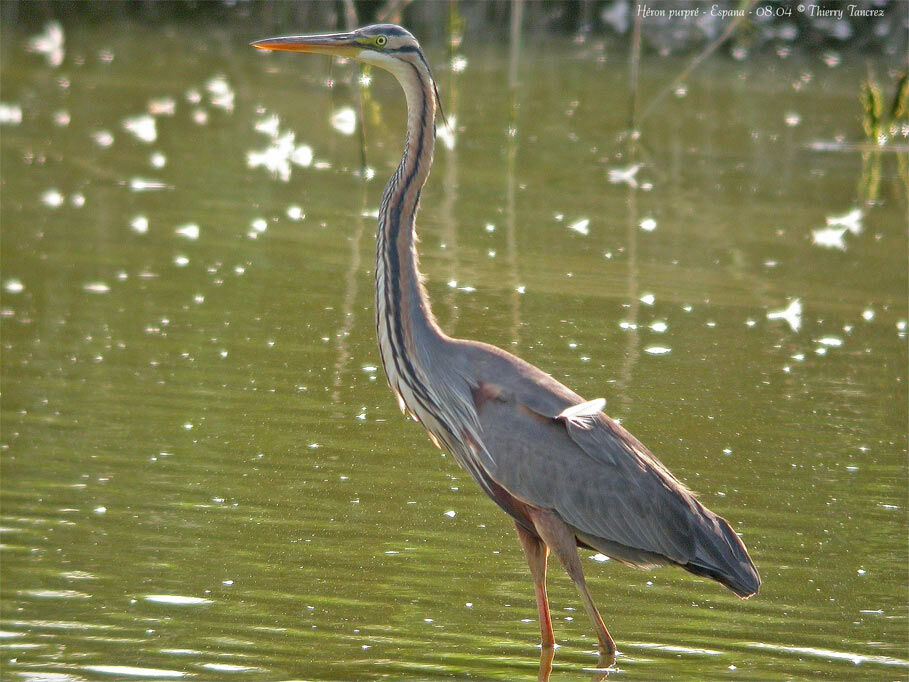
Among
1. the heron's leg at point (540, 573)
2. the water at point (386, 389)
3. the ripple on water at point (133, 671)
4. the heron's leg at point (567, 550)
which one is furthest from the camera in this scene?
the water at point (386, 389)

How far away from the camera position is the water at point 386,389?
5.64 metres

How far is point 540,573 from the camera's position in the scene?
18.1 ft

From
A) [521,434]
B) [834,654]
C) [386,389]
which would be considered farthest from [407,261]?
[386,389]

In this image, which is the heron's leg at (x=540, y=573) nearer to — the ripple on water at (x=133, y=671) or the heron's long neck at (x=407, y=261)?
the heron's long neck at (x=407, y=261)

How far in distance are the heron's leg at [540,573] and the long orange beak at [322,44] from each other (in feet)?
6.53

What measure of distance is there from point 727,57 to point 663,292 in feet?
53.1

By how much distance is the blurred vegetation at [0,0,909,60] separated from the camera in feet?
85.4

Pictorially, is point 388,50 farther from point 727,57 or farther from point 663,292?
point 727,57

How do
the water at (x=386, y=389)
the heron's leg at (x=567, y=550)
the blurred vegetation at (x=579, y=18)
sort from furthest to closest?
the blurred vegetation at (x=579, y=18), the water at (x=386, y=389), the heron's leg at (x=567, y=550)

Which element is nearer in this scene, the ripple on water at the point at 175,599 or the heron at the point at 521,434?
the heron at the point at 521,434

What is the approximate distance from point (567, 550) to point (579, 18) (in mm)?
25459

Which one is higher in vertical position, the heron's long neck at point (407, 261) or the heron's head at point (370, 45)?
the heron's head at point (370, 45)

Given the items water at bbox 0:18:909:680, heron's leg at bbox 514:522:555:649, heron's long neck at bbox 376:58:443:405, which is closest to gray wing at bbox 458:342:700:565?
heron's leg at bbox 514:522:555:649

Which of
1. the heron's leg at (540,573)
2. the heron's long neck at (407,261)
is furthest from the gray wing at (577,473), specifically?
the heron's long neck at (407,261)
